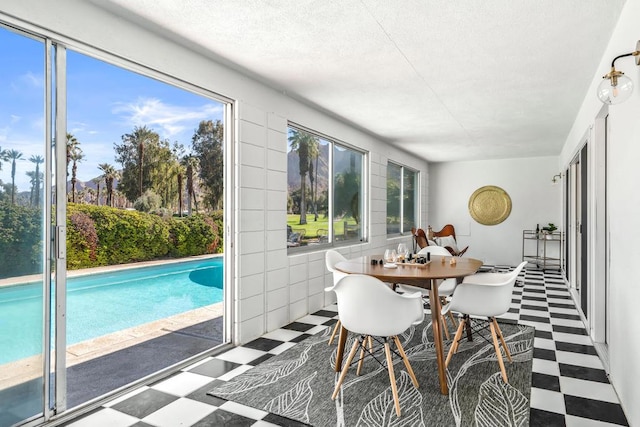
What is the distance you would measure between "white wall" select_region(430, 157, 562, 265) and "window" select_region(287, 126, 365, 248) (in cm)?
411

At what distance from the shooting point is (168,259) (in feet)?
20.0

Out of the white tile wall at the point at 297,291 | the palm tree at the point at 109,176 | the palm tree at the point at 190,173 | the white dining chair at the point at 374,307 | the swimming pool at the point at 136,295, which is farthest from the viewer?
the palm tree at the point at 190,173

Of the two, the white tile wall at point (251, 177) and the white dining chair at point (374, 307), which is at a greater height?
the white tile wall at point (251, 177)

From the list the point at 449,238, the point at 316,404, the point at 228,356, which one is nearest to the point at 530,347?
the point at 316,404

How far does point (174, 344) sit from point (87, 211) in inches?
71.5

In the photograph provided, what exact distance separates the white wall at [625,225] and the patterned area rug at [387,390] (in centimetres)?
57

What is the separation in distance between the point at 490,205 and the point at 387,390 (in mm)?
7658

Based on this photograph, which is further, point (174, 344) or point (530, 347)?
point (174, 344)

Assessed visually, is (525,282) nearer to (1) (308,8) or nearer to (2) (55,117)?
(1) (308,8)

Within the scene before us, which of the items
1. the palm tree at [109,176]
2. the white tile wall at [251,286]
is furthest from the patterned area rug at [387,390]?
the palm tree at [109,176]

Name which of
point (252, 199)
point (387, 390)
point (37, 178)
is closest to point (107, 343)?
point (252, 199)

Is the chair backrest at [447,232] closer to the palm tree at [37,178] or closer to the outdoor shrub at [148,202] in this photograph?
the outdoor shrub at [148,202]

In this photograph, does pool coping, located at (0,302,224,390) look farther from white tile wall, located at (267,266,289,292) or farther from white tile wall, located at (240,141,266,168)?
white tile wall, located at (240,141,266,168)

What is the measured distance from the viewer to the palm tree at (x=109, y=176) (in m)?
4.20
